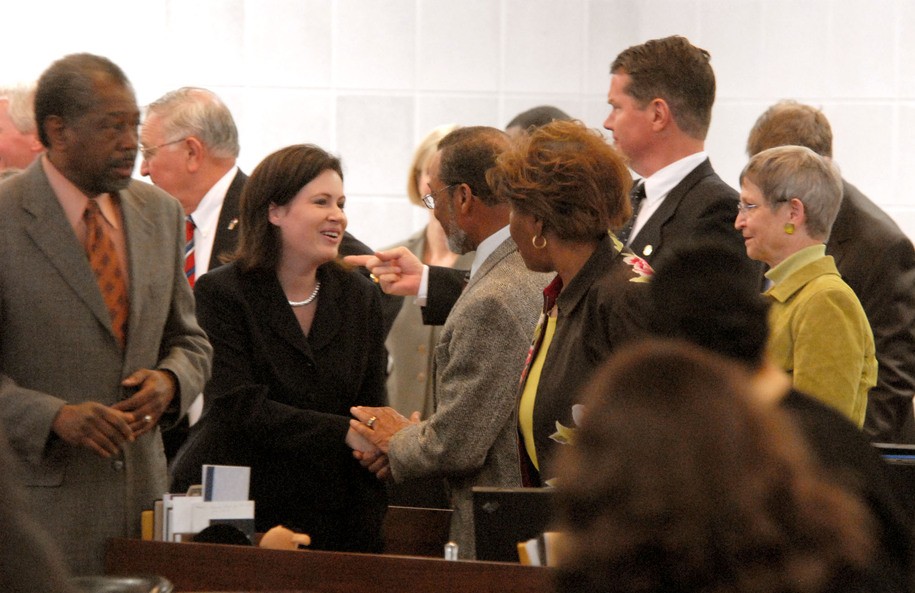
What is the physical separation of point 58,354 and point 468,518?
96 centimetres

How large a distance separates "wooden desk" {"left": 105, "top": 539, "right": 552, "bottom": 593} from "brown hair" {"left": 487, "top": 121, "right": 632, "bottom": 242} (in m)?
0.70

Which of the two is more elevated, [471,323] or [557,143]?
[557,143]

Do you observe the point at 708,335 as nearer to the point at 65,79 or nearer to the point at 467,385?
the point at 467,385

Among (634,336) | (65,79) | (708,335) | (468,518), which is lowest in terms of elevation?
(468,518)

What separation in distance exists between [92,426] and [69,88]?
0.69m

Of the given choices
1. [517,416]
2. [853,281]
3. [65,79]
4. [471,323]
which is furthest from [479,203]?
[853,281]

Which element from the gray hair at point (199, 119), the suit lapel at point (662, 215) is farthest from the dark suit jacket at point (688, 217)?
the gray hair at point (199, 119)

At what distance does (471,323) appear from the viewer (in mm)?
2887

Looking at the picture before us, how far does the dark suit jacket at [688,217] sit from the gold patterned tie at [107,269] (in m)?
1.35

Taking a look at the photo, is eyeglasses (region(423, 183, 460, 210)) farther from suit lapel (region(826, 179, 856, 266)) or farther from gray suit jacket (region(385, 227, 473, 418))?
suit lapel (region(826, 179, 856, 266))

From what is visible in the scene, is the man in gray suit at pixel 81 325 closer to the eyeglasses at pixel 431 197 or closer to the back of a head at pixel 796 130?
the eyeglasses at pixel 431 197

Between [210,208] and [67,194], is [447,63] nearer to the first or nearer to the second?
[210,208]

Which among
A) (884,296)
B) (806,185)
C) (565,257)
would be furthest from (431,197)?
(884,296)

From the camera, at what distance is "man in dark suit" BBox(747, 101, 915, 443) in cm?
381
